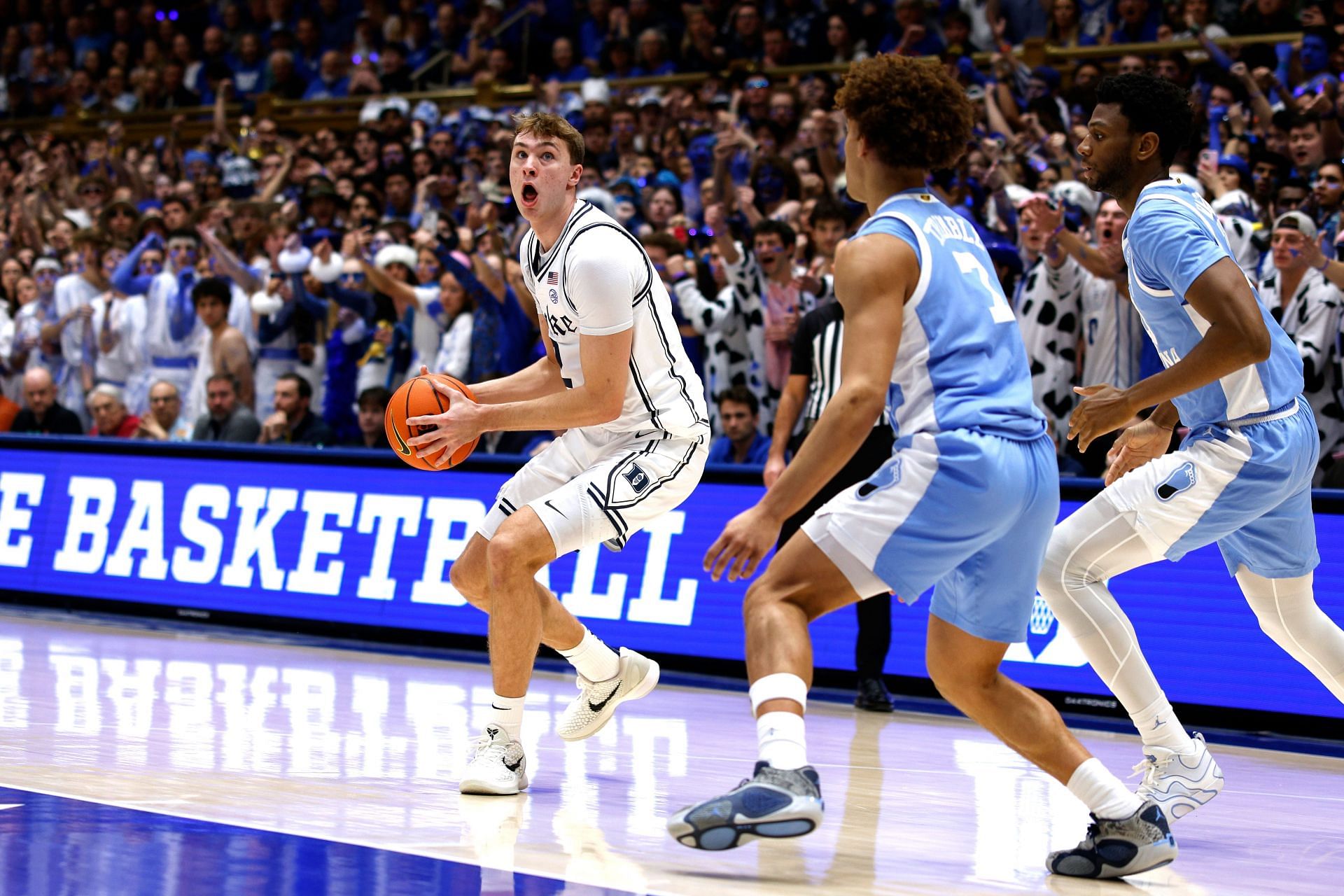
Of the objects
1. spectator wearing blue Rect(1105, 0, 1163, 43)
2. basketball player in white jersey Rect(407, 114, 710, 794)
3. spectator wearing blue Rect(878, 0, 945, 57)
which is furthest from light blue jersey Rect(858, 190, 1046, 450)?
spectator wearing blue Rect(1105, 0, 1163, 43)

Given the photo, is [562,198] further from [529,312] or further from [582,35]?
[582,35]

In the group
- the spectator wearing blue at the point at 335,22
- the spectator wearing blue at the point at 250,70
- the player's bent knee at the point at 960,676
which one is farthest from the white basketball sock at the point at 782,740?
the spectator wearing blue at the point at 335,22

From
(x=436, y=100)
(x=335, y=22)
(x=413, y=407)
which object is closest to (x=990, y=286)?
(x=413, y=407)

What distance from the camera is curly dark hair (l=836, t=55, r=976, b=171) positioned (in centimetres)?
422

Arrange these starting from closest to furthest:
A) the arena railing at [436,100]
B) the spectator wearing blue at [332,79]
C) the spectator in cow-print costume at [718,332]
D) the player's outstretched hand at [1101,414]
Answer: the player's outstretched hand at [1101,414] < the spectator in cow-print costume at [718,332] < the arena railing at [436,100] < the spectator wearing blue at [332,79]

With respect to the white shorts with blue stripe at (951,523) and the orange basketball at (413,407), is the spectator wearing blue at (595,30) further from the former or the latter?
the white shorts with blue stripe at (951,523)

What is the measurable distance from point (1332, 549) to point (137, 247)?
11146mm

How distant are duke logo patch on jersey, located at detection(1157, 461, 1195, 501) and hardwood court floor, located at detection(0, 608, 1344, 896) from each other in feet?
3.57

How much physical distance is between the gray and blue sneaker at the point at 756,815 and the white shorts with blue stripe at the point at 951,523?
0.56 m

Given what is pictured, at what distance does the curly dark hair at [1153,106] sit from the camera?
5.16 meters

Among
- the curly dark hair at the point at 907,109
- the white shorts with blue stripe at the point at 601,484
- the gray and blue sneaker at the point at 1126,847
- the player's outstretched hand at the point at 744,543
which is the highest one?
the curly dark hair at the point at 907,109

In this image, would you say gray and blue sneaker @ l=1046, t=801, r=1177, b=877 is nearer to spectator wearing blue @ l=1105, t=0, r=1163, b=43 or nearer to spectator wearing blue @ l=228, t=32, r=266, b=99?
spectator wearing blue @ l=1105, t=0, r=1163, b=43

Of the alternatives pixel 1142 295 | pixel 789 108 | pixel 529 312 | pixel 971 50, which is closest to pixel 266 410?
pixel 529 312

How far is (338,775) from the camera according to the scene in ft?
18.4
